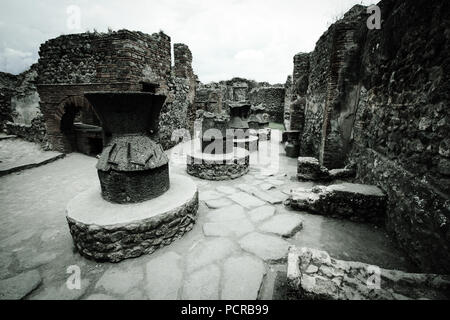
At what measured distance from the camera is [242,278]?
192 cm

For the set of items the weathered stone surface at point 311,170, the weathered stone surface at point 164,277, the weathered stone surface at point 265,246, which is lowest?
the weathered stone surface at point 164,277

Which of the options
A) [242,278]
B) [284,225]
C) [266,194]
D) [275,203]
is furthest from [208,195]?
[242,278]

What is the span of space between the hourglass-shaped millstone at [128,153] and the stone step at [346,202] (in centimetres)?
220

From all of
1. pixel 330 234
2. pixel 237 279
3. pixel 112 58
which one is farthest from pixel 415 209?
pixel 112 58

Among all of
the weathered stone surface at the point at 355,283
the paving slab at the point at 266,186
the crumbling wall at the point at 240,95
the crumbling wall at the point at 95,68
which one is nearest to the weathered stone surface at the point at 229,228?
the weathered stone surface at the point at 355,283

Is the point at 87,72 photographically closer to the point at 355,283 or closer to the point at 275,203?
the point at 275,203

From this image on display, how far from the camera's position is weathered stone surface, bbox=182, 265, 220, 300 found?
174cm

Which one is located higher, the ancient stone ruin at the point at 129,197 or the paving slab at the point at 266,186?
the ancient stone ruin at the point at 129,197

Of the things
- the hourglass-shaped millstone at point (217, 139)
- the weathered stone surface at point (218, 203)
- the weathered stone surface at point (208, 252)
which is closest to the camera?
the weathered stone surface at point (208, 252)

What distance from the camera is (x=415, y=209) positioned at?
2031mm

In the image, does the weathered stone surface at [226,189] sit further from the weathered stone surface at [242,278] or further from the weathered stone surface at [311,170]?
the weathered stone surface at [242,278]

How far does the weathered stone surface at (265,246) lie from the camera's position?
2.22 m
